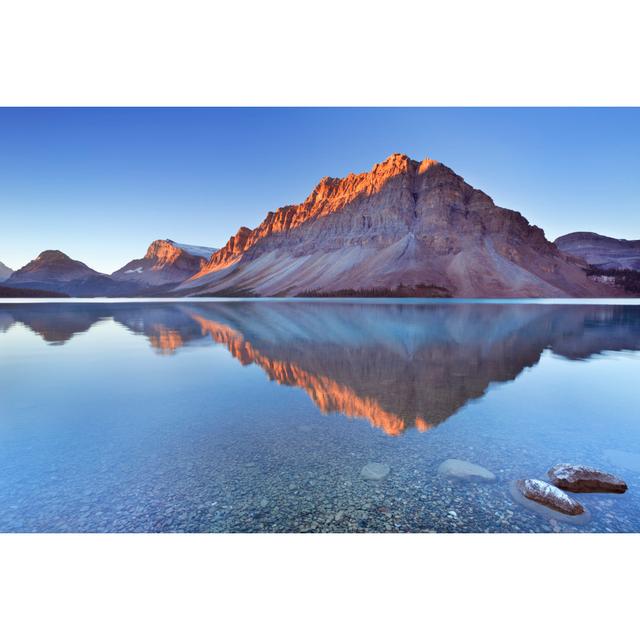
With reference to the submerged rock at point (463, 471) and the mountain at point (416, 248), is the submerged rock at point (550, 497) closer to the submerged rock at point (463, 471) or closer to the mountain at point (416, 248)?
the submerged rock at point (463, 471)

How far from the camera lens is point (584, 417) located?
8.80 metres

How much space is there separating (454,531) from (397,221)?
139821 mm

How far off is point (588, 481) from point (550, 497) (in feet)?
3.22

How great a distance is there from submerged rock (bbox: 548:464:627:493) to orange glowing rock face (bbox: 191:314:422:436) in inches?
106

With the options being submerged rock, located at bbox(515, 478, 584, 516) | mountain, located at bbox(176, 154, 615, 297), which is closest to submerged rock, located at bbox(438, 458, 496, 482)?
submerged rock, located at bbox(515, 478, 584, 516)

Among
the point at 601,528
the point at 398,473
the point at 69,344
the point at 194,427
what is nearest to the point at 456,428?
the point at 398,473

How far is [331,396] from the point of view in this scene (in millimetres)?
10125

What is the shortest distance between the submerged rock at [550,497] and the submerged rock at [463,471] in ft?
1.80

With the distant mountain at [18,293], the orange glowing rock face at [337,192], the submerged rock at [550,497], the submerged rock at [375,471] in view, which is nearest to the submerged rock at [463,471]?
the submerged rock at [550,497]

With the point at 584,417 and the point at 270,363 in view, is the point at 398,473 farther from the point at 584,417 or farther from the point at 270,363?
the point at 270,363

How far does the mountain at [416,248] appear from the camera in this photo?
11312cm

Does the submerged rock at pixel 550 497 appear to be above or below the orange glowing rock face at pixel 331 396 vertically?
below

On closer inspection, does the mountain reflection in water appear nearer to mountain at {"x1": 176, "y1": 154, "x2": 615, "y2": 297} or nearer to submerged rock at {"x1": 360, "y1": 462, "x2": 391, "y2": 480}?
submerged rock at {"x1": 360, "y1": 462, "x2": 391, "y2": 480}

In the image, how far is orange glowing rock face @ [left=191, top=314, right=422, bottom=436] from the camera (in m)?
8.24
